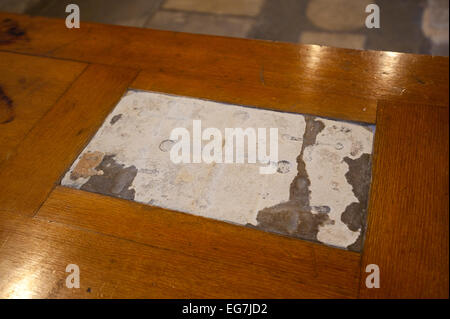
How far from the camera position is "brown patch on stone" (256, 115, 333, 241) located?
2.98 feet

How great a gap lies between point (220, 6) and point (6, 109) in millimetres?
1108

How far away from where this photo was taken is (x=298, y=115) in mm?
1145

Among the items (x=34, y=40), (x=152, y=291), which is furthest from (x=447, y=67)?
(x=34, y=40)

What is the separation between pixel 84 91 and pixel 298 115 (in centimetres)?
82

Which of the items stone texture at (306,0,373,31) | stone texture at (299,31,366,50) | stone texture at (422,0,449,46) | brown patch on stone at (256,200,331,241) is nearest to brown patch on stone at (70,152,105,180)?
brown patch on stone at (256,200,331,241)

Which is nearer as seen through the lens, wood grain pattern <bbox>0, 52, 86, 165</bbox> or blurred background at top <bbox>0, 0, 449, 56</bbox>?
wood grain pattern <bbox>0, 52, 86, 165</bbox>

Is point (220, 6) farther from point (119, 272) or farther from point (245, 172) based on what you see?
point (119, 272)

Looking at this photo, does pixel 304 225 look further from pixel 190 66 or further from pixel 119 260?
pixel 190 66

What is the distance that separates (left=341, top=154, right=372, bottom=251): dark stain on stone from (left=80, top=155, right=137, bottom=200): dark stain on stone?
2.04 ft

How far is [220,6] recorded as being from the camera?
5.78 ft

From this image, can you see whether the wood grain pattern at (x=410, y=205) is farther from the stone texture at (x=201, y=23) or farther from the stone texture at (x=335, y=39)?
the stone texture at (x=201, y=23)

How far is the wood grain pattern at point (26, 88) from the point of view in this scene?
122 cm

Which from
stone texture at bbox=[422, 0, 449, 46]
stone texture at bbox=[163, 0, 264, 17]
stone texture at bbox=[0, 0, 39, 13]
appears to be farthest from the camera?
stone texture at bbox=[0, 0, 39, 13]

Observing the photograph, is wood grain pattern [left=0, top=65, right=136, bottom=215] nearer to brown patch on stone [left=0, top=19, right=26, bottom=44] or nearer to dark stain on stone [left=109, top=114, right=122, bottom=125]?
dark stain on stone [left=109, top=114, right=122, bottom=125]
